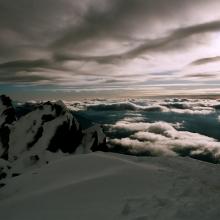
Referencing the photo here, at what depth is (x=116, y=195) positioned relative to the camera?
16.8 metres

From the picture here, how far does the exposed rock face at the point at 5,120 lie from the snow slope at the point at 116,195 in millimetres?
127325

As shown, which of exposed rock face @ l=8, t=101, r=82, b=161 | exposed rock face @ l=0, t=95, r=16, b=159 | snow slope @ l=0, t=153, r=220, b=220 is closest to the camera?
snow slope @ l=0, t=153, r=220, b=220

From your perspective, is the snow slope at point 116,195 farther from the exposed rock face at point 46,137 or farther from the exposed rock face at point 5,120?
the exposed rock face at point 5,120

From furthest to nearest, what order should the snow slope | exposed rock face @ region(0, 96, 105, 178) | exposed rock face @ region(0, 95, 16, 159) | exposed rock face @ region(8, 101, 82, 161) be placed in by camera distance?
1. exposed rock face @ region(0, 95, 16, 159)
2. exposed rock face @ region(8, 101, 82, 161)
3. exposed rock face @ region(0, 96, 105, 178)
4. the snow slope

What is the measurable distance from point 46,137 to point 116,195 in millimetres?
117853

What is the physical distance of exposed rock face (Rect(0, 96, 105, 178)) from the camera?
12500cm

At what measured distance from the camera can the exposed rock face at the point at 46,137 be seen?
125000 mm

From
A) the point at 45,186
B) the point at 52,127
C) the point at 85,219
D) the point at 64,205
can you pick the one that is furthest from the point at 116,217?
the point at 52,127

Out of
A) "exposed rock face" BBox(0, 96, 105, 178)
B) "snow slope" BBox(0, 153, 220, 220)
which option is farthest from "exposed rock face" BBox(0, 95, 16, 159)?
"snow slope" BBox(0, 153, 220, 220)

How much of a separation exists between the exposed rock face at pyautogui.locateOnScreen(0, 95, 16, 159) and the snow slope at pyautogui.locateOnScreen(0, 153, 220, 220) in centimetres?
12732

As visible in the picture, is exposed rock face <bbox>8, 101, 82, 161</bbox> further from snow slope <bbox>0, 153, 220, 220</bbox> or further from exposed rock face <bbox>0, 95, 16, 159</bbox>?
snow slope <bbox>0, 153, 220, 220</bbox>

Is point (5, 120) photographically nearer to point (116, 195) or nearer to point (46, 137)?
point (46, 137)

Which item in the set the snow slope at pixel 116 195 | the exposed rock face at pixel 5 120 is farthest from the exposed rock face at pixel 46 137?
the snow slope at pixel 116 195

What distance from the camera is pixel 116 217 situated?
13672 millimetres
